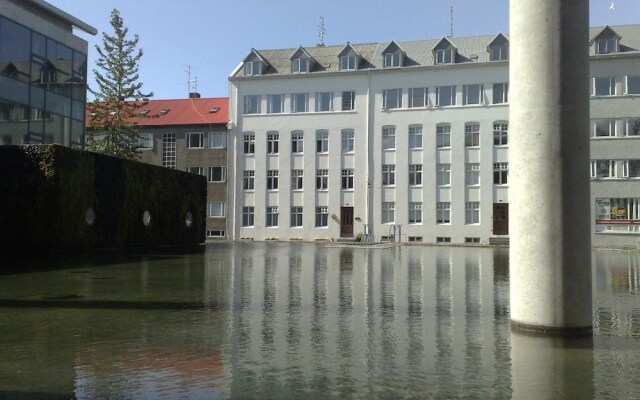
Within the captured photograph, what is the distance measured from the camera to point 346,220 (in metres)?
50.5

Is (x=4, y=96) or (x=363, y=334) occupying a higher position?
(x=4, y=96)

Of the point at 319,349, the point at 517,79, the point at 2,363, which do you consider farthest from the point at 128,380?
the point at 517,79

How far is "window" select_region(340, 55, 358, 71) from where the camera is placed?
51388 millimetres

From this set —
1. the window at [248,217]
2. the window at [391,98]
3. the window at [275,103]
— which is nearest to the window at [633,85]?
the window at [391,98]

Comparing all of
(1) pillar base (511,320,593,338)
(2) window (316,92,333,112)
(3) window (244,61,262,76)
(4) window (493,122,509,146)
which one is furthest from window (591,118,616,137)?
(1) pillar base (511,320,593,338)

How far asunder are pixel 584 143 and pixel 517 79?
1.15 m

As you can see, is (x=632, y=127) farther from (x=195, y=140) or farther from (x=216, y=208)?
(x=195, y=140)

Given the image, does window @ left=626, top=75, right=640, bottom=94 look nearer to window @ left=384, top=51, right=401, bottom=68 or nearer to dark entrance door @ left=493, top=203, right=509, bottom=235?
dark entrance door @ left=493, top=203, right=509, bottom=235

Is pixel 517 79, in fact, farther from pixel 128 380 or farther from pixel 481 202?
pixel 481 202

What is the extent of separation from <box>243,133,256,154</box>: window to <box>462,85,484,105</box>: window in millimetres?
17744

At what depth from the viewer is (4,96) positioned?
26.5 m

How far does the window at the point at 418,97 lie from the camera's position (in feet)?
162

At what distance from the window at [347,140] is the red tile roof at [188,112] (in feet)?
35.9

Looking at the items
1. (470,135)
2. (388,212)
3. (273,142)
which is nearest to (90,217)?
(388,212)
